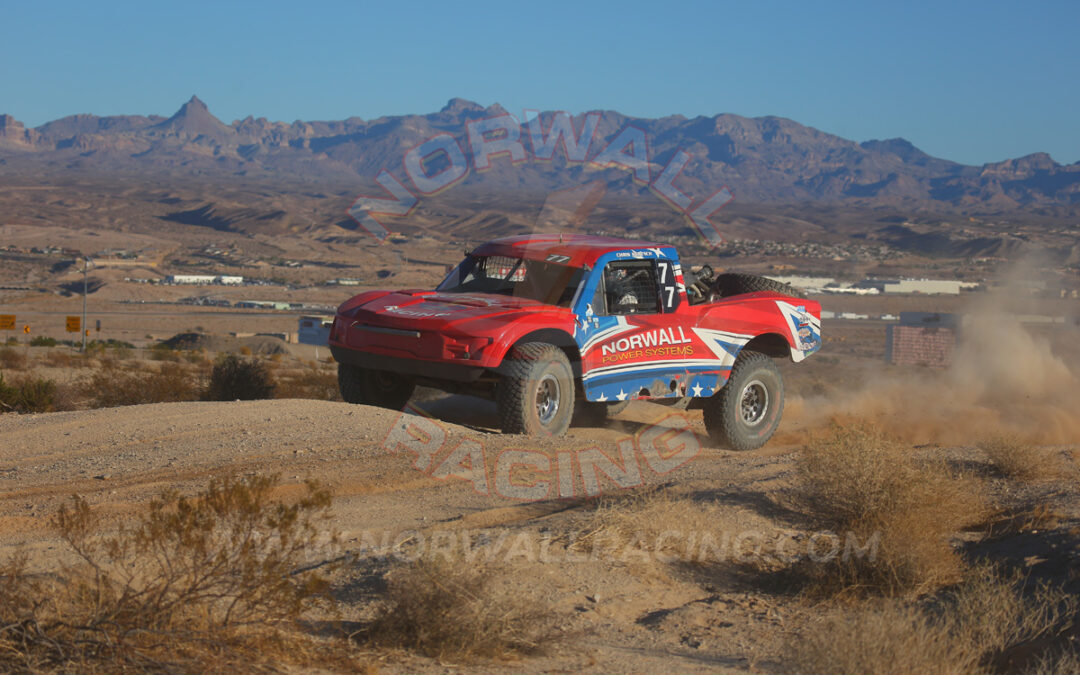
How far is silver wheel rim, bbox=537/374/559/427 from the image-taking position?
9812 mm

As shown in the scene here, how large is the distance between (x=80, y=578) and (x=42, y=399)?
1080 centimetres

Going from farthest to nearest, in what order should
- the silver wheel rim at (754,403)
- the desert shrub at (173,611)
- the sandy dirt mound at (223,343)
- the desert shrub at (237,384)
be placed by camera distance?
the sandy dirt mound at (223,343)
the desert shrub at (237,384)
the silver wheel rim at (754,403)
the desert shrub at (173,611)

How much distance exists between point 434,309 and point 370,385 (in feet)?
5.56

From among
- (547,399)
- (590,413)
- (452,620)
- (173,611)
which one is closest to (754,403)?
(590,413)

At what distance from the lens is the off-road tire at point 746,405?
1146cm

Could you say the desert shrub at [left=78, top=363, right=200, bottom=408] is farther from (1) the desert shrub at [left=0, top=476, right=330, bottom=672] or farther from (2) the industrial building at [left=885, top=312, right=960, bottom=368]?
(2) the industrial building at [left=885, top=312, right=960, bottom=368]

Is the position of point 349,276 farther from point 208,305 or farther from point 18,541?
point 18,541

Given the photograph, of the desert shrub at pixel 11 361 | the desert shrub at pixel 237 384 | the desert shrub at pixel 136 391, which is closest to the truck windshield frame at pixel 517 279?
the desert shrub at pixel 237 384

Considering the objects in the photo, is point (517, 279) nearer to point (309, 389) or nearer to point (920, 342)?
point (309, 389)

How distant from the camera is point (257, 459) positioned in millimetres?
8836

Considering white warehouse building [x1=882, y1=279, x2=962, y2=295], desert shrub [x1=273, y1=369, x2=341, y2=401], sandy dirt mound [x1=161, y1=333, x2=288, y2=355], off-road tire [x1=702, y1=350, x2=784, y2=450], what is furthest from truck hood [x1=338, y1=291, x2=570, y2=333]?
white warehouse building [x1=882, y1=279, x2=962, y2=295]

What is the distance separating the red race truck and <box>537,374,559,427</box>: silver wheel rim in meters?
0.01

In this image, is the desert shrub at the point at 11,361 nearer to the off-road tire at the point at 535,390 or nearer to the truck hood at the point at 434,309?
the truck hood at the point at 434,309

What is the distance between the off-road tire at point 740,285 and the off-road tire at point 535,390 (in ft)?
9.51
